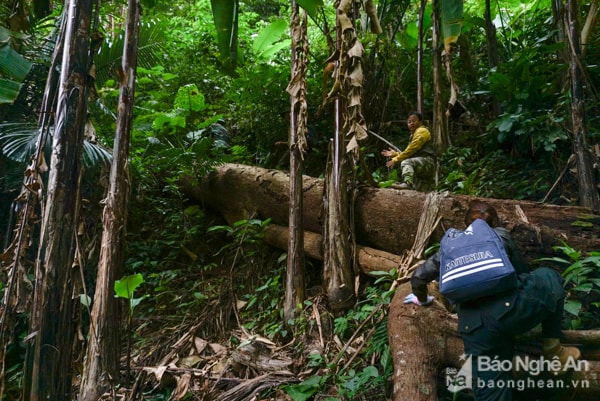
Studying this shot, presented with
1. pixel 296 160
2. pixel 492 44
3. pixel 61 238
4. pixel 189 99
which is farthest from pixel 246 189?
pixel 492 44

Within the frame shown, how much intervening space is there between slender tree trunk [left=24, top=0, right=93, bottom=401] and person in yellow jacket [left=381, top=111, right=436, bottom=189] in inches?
189

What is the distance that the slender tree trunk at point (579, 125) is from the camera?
4.96 meters

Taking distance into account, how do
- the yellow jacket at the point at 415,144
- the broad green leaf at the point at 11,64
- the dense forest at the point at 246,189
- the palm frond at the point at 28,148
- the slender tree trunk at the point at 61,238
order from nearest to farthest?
the slender tree trunk at the point at 61,238 → the dense forest at the point at 246,189 → the broad green leaf at the point at 11,64 → the palm frond at the point at 28,148 → the yellow jacket at the point at 415,144

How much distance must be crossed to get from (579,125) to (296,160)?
320cm

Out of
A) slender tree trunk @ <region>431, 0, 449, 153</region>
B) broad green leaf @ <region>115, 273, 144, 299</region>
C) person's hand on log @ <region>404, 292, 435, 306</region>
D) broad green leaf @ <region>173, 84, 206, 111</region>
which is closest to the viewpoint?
broad green leaf @ <region>115, 273, 144, 299</region>

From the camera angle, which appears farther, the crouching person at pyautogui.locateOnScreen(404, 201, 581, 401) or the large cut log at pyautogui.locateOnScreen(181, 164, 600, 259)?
the large cut log at pyautogui.locateOnScreen(181, 164, 600, 259)

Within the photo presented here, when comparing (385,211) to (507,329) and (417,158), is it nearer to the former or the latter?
(417,158)

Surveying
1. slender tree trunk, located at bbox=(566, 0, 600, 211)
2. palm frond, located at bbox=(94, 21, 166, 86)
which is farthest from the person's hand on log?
palm frond, located at bbox=(94, 21, 166, 86)

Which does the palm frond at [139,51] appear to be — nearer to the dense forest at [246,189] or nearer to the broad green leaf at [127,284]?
the dense forest at [246,189]

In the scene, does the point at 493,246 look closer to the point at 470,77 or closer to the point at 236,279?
the point at 236,279

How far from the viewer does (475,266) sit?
9.80 ft

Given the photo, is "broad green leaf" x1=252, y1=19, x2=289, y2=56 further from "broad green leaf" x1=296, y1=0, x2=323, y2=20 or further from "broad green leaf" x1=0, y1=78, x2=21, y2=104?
"broad green leaf" x1=0, y1=78, x2=21, y2=104

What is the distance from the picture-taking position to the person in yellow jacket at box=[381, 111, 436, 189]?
663 centimetres

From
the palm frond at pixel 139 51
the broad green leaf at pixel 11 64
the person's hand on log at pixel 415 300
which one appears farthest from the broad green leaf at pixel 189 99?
the person's hand on log at pixel 415 300
